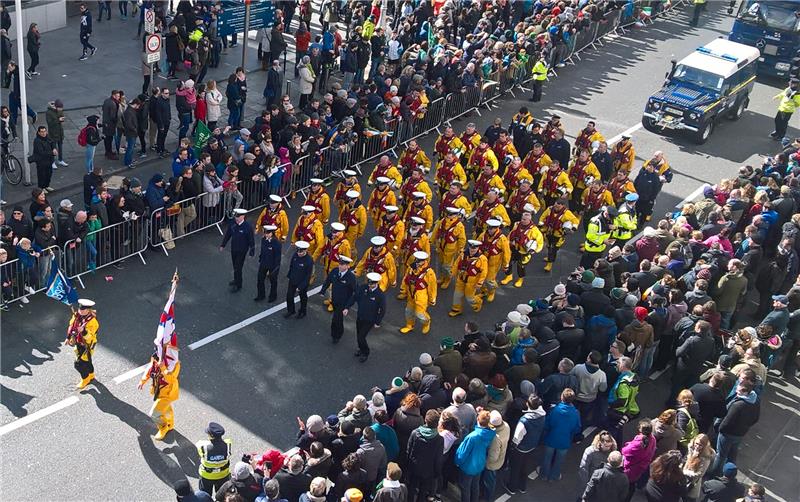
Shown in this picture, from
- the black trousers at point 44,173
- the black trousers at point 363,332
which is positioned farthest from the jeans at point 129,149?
the black trousers at point 363,332

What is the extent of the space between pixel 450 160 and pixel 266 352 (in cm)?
623

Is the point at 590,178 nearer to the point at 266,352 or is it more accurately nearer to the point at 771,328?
the point at 771,328

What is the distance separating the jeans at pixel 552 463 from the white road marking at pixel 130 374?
19.4 ft

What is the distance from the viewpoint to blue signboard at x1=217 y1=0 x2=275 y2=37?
80.9ft

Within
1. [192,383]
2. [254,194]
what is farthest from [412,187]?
[192,383]

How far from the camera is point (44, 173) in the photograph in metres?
17.8

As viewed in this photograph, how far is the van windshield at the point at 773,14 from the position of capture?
30.2 meters

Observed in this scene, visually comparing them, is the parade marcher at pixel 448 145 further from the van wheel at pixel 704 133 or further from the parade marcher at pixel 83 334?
the parade marcher at pixel 83 334

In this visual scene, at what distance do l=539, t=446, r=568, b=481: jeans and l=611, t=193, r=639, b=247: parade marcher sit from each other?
574 centimetres

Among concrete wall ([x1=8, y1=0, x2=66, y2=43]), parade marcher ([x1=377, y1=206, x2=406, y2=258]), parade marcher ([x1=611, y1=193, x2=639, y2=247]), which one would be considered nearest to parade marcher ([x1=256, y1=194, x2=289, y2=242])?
parade marcher ([x1=377, y1=206, x2=406, y2=258])

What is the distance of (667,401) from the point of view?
14719 millimetres

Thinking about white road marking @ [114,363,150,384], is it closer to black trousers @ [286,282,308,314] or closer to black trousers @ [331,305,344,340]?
black trousers @ [286,282,308,314]

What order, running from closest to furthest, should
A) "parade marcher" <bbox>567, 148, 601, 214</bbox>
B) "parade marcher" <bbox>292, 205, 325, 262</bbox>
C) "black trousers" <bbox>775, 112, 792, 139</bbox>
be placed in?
1. "parade marcher" <bbox>292, 205, 325, 262</bbox>
2. "parade marcher" <bbox>567, 148, 601, 214</bbox>
3. "black trousers" <bbox>775, 112, 792, 139</bbox>

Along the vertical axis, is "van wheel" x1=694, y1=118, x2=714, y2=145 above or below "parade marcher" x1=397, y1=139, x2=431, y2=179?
below
